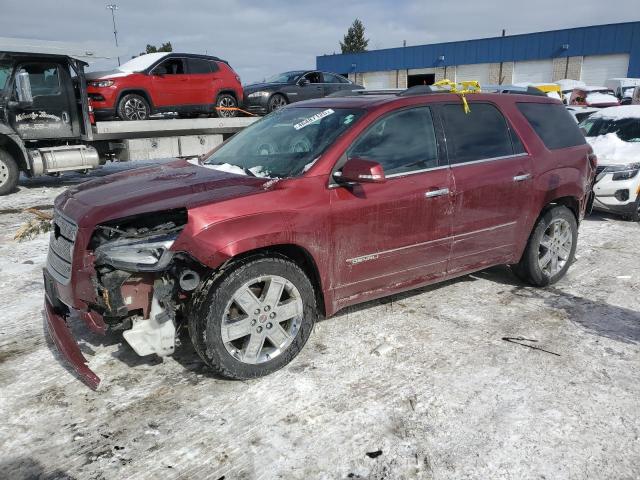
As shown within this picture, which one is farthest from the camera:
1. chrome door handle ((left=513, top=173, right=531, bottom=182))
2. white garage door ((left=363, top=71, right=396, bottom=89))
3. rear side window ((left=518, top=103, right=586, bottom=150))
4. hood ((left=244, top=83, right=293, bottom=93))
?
white garage door ((left=363, top=71, right=396, bottom=89))

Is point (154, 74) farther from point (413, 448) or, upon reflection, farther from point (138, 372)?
point (413, 448)

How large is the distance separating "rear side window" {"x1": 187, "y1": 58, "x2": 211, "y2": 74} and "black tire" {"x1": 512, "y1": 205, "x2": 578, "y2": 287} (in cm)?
935

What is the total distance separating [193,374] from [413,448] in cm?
151

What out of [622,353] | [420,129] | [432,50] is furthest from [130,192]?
[432,50]

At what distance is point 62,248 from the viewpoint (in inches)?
124

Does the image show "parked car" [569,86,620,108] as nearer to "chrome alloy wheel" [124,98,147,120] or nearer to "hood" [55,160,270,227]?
"chrome alloy wheel" [124,98,147,120]

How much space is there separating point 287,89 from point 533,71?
31.9 m

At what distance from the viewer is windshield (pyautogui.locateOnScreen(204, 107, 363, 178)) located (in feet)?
11.5

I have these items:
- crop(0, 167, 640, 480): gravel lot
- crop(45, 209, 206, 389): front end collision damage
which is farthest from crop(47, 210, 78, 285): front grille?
crop(0, 167, 640, 480): gravel lot

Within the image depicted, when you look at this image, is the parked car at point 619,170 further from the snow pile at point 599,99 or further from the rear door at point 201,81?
the snow pile at point 599,99

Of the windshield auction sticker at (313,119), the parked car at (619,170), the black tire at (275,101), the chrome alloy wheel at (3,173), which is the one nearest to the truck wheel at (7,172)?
the chrome alloy wheel at (3,173)

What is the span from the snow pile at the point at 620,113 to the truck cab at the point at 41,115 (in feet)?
32.6

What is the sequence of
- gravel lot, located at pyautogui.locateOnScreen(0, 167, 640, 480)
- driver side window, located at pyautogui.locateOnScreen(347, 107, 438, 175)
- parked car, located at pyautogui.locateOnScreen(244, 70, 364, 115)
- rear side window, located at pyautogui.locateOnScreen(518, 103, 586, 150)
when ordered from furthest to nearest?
parked car, located at pyautogui.locateOnScreen(244, 70, 364, 115), rear side window, located at pyautogui.locateOnScreen(518, 103, 586, 150), driver side window, located at pyautogui.locateOnScreen(347, 107, 438, 175), gravel lot, located at pyautogui.locateOnScreen(0, 167, 640, 480)

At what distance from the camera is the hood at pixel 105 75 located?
10429mm
